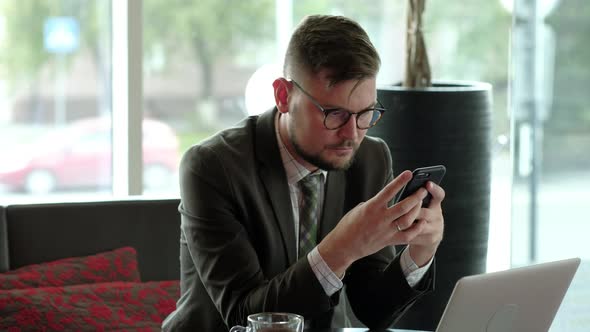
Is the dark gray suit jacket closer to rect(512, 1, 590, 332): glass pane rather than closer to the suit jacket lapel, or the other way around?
the suit jacket lapel

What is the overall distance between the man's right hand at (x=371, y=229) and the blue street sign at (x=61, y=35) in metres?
3.50

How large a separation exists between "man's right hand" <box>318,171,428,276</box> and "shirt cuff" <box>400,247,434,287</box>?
0.14 metres

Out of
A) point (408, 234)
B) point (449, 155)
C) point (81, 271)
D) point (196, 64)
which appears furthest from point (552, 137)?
point (408, 234)

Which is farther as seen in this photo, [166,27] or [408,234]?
[166,27]

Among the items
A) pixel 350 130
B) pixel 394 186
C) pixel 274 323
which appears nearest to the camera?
pixel 274 323

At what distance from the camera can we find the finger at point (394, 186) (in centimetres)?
184

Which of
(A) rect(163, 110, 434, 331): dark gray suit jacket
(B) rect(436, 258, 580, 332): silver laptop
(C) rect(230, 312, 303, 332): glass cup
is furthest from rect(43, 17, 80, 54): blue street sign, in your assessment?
(B) rect(436, 258, 580, 332): silver laptop

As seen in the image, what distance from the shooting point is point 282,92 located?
2168mm

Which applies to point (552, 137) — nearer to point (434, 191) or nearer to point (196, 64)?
point (196, 64)

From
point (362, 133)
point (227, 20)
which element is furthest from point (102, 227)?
point (227, 20)

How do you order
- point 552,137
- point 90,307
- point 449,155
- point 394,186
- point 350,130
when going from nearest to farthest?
1. point 394,186
2. point 350,130
3. point 90,307
4. point 449,155
5. point 552,137

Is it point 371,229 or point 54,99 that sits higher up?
point 54,99

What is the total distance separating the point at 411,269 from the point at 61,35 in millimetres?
3568

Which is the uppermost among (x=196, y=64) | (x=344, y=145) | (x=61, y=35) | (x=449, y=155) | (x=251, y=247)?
(x=61, y=35)
